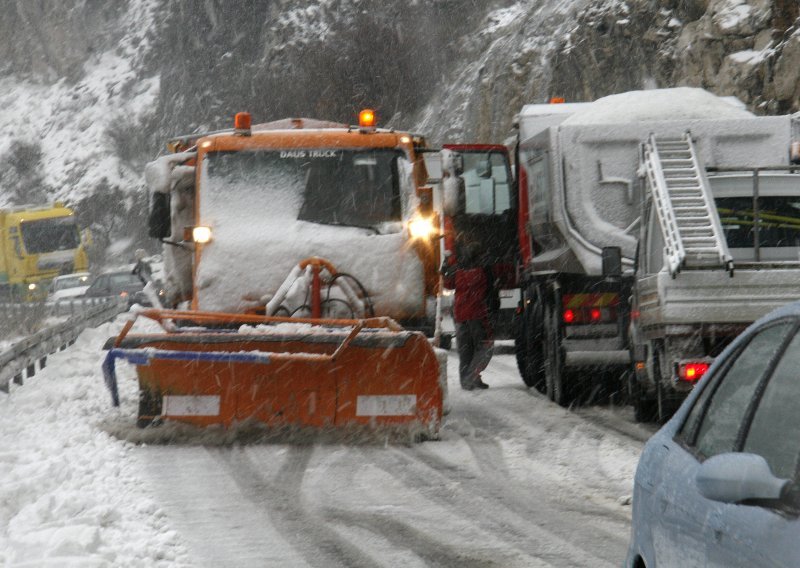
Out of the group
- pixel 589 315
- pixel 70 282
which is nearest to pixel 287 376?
pixel 589 315

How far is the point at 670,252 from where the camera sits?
10.3m

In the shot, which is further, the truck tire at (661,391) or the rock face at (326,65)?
the rock face at (326,65)

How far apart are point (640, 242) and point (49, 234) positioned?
1505 inches

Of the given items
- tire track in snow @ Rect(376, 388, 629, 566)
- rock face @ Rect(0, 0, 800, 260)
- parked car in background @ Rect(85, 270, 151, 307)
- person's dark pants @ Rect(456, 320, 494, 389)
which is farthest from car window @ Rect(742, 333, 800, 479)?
parked car in background @ Rect(85, 270, 151, 307)

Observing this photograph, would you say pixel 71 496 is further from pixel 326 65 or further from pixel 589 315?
pixel 326 65

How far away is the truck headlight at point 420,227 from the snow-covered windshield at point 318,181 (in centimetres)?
16

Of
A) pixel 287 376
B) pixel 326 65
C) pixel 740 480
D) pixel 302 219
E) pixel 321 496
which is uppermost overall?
pixel 326 65

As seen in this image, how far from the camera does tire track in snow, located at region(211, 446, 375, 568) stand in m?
6.89

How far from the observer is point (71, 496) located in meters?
7.72

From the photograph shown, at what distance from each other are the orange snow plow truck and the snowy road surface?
36cm

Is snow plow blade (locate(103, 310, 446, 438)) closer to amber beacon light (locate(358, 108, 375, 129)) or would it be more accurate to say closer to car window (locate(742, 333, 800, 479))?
amber beacon light (locate(358, 108, 375, 129))

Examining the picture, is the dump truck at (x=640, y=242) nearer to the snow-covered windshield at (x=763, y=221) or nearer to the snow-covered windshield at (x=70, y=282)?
the snow-covered windshield at (x=763, y=221)

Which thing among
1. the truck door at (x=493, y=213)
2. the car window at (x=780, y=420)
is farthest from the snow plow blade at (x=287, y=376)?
the car window at (x=780, y=420)

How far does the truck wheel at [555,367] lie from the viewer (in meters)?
13.5
